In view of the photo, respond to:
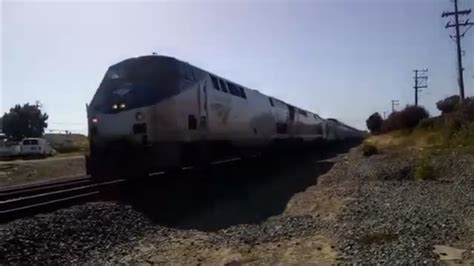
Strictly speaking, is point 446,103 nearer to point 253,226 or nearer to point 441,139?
point 441,139

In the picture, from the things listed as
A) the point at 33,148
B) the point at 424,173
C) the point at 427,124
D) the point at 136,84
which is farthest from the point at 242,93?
the point at 33,148

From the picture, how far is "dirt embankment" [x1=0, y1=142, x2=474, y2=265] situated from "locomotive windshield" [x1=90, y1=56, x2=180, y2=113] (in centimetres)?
215

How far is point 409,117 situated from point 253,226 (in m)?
45.4

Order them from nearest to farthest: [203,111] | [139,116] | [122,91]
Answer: [139,116]
[122,91]
[203,111]

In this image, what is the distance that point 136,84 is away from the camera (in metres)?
12.2

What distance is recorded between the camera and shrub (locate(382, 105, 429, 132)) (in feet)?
162

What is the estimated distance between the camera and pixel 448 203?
10.3 metres

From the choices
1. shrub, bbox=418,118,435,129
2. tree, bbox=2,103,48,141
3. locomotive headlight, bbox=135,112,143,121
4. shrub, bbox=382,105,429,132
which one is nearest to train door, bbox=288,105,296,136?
shrub, bbox=418,118,435,129

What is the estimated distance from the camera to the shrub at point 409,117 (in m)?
49.3

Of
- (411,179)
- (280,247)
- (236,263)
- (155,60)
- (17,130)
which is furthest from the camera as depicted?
(17,130)

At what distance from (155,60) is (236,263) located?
7.65 m

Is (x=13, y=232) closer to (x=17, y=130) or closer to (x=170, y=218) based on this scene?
(x=170, y=218)

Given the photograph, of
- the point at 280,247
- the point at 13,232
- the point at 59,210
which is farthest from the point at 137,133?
the point at 280,247

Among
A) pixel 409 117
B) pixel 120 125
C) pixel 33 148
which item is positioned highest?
pixel 409 117
